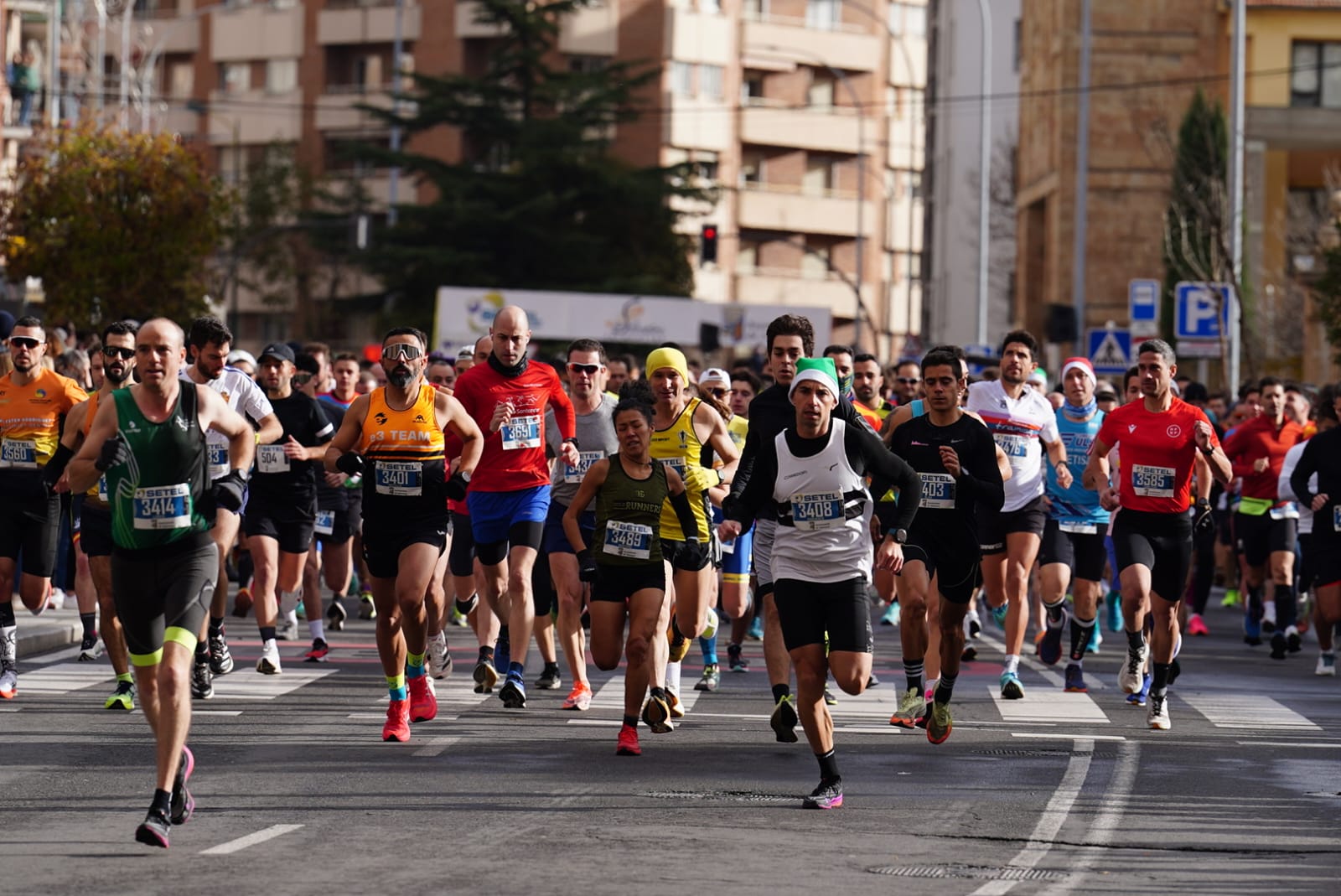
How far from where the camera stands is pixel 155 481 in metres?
9.66

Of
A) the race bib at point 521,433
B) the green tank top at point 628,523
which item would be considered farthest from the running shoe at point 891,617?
the green tank top at point 628,523

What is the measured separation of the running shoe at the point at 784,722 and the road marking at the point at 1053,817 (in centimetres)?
140

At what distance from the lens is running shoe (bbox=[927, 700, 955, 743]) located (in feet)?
41.3

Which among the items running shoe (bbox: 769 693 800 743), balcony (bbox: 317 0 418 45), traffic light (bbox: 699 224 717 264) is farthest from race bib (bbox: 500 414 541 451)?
balcony (bbox: 317 0 418 45)

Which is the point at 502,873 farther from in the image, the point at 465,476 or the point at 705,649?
the point at 705,649

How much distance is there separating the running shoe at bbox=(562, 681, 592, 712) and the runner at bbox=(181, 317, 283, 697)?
6.78 ft

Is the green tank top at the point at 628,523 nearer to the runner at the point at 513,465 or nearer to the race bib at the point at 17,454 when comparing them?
the runner at the point at 513,465

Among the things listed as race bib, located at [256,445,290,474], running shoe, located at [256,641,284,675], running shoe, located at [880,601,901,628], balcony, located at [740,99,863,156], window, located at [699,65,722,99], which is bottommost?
running shoe, located at [880,601,901,628]

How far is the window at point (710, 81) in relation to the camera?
3413 inches

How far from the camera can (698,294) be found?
8588 cm

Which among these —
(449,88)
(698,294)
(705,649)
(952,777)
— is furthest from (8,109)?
(952,777)

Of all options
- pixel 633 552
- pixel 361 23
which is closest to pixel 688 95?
pixel 361 23

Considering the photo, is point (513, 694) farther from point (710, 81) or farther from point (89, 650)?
point (710, 81)

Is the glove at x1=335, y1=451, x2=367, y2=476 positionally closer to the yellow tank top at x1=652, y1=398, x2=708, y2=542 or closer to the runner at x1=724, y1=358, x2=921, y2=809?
the yellow tank top at x1=652, y1=398, x2=708, y2=542
